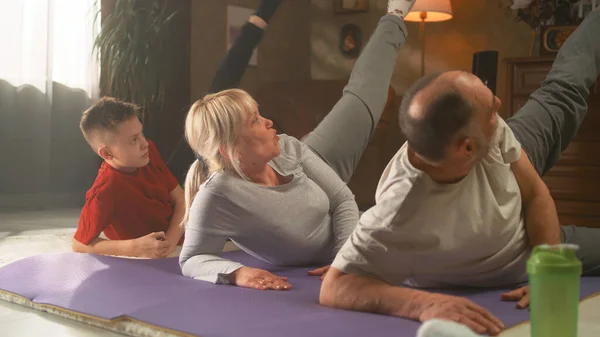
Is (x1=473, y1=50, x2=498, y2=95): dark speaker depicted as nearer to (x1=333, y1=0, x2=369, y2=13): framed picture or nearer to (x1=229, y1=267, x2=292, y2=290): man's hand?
(x1=333, y1=0, x2=369, y2=13): framed picture

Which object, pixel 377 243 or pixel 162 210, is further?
pixel 162 210

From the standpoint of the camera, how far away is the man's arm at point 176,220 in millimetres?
2129

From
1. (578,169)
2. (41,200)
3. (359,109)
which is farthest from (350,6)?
(359,109)

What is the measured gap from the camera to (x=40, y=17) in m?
3.48

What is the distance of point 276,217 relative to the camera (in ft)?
5.47

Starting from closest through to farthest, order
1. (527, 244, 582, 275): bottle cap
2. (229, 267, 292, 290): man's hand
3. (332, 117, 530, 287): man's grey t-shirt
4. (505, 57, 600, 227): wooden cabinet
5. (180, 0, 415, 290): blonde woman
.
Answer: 1. (527, 244, 582, 275): bottle cap
2. (332, 117, 530, 287): man's grey t-shirt
3. (229, 267, 292, 290): man's hand
4. (180, 0, 415, 290): blonde woman
5. (505, 57, 600, 227): wooden cabinet

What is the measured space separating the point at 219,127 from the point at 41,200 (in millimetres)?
2312

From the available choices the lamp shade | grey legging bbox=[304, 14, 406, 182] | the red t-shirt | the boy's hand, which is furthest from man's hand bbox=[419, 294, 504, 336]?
the lamp shade

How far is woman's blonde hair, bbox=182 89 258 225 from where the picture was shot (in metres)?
1.62

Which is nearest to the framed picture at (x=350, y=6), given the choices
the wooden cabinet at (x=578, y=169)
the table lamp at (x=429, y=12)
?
the table lamp at (x=429, y=12)

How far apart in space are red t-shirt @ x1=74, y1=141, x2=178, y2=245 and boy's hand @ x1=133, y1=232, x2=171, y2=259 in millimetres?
103

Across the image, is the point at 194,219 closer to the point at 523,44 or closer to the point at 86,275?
the point at 86,275

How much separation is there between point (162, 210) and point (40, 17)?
1.82 meters

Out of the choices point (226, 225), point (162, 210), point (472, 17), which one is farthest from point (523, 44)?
point (226, 225)
